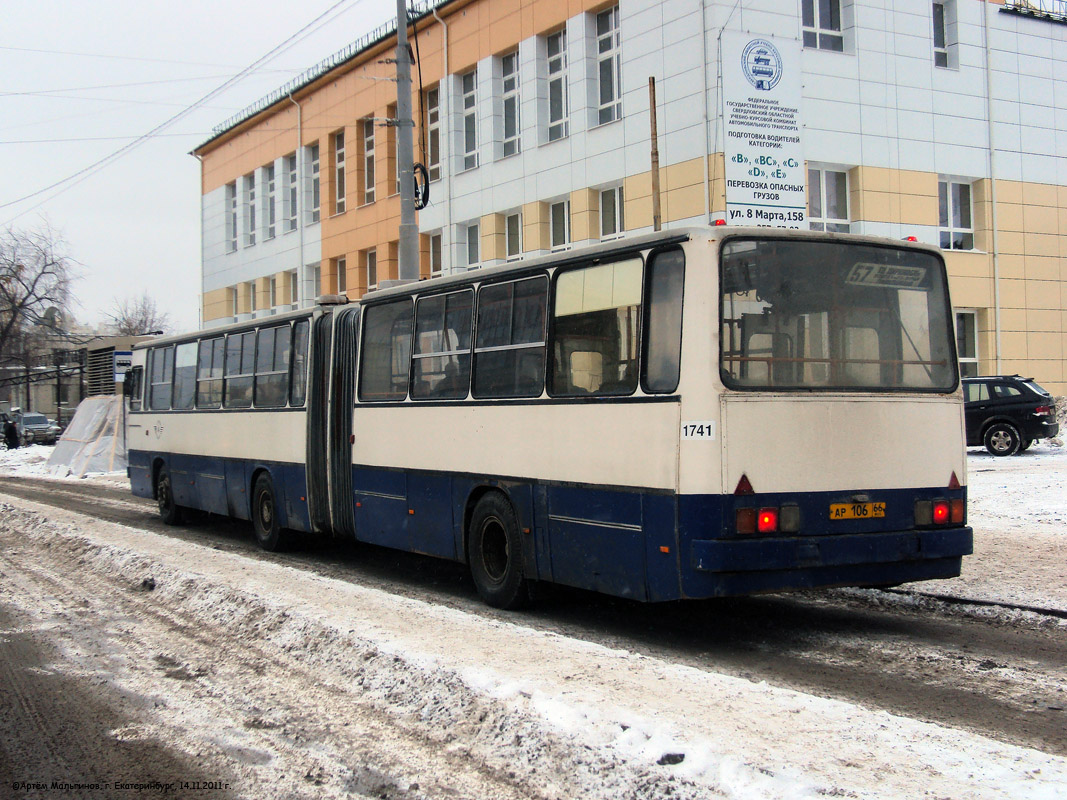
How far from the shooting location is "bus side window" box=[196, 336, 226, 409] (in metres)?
15.9

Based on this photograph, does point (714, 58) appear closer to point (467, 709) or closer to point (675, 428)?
point (675, 428)

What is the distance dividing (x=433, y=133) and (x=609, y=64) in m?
8.64

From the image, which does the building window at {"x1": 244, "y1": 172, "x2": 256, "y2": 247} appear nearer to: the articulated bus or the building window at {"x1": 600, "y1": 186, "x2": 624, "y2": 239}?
the building window at {"x1": 600, "y1": 186, "x2": 624, "y2": 239}

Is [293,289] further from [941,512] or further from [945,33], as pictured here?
[941,512]

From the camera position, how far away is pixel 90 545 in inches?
529

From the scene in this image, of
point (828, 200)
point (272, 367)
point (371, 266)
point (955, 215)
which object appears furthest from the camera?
point (371, 266)

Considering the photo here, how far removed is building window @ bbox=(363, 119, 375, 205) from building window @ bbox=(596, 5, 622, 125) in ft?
38.1

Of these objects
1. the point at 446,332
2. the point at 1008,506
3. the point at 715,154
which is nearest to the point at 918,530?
the point at 446,332

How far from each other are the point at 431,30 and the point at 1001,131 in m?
15.8

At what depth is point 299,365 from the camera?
1356 cm

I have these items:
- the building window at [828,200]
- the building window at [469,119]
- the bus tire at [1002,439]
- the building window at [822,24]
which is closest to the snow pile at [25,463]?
the building window at [469,119]

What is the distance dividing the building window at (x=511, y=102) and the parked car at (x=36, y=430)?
38.7 metres

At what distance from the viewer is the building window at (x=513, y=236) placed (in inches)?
1130

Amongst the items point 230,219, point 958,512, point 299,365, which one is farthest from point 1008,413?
point 230,219
